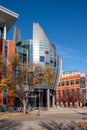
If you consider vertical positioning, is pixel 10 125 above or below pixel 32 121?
above

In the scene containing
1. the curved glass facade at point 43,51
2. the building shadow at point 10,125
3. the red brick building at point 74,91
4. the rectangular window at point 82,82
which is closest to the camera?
the building shadow at point 10,125

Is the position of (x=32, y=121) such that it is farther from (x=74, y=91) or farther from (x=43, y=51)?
(x=74, y=91)

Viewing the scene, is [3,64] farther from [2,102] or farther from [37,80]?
[2,102]

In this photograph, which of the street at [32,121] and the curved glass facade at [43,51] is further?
the curved glass facade at [43,51]

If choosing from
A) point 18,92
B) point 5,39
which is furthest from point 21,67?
point 5,39

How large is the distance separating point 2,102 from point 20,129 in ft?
113

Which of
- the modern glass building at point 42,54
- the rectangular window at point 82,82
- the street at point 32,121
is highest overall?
the modern glass building at point 42,54

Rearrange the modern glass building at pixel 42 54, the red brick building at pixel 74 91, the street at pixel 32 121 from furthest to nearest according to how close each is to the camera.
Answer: the red brick building at pixel 74 91 < the modern glass building at pixel 42 54 < the street at pixel 32 121

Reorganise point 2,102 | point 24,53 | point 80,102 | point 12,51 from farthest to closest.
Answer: point 80,102
point 24,53
point 12,51
point 2,102

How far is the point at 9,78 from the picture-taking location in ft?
133

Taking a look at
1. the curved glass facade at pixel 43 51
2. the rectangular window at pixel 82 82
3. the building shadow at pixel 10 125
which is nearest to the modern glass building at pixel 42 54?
the curved glass facade at pixel 43 51

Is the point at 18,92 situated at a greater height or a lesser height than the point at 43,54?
lesser

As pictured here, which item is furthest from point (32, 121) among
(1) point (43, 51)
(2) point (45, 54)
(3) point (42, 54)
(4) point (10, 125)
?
(1) point (43, 51)

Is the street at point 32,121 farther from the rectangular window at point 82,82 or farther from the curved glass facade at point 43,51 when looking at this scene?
the rectangular window at point 82,82
